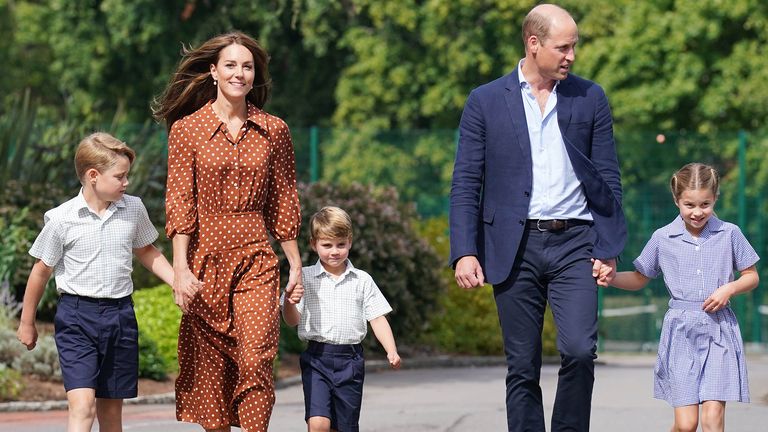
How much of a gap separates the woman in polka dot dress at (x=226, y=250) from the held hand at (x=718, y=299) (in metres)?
1.82

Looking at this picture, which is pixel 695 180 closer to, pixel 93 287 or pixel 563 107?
pixel 563 107

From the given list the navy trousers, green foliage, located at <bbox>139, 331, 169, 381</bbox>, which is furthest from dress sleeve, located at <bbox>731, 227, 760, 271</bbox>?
green foliage, located at <bbox>139, 331, 169, 381</bbox>

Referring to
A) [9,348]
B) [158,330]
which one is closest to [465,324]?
[158,330]

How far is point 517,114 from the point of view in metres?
6.59

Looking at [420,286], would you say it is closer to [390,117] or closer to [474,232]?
[474,232]

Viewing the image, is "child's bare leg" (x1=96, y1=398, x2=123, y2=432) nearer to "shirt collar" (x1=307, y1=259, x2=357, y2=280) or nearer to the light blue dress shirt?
"shirt collar" (x1=307, y1=259, x2=357, y2=280)

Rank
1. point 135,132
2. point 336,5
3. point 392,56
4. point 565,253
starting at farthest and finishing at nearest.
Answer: point 392,56, point 336,5, point 135,132, point 565,253

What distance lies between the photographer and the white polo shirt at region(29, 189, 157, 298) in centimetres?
674

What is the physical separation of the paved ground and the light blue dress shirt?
2.63 meters

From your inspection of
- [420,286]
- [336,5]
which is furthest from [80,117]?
[336,5]

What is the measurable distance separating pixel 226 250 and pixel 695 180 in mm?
2097

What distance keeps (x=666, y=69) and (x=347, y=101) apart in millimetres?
5729

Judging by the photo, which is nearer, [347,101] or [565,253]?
[565,253]

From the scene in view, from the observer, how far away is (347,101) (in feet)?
86.8
